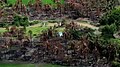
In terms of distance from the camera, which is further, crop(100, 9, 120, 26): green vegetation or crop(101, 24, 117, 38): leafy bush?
crop(100, 9, 120, 26): green vegetation

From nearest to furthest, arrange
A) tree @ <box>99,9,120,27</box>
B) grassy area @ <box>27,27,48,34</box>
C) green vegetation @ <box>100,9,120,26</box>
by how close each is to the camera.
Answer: green vegetation @ <box>100,9,120,26</box> → tree @ <box>99,9,120,27</box> → grassy area @ <box>27,27,48,34</box>

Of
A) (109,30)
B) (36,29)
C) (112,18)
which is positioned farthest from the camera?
(36,29)

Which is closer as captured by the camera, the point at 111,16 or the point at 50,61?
the point at 50,61

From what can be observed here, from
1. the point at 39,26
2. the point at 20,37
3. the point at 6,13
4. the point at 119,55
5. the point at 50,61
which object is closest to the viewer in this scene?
the point at 119,55

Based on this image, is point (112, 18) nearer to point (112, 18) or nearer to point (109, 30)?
point (112, 18)

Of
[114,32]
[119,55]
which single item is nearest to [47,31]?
[114,32]

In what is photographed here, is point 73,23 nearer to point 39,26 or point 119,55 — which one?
point 39,26

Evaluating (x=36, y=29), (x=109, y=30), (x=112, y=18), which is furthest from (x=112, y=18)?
(x=36, y=29)

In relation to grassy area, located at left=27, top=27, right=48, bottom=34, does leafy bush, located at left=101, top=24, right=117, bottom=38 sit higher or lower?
higher

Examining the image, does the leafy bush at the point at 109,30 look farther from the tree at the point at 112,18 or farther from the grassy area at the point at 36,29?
the grassy area at the point at 36,29

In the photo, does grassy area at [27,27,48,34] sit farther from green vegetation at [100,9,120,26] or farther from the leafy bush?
the leafy bush

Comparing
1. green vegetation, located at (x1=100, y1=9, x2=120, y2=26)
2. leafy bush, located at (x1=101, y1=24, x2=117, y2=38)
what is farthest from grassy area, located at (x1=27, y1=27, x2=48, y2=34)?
leafy bush, located at (x1=101, y1=24, x2=117, y2=38)
